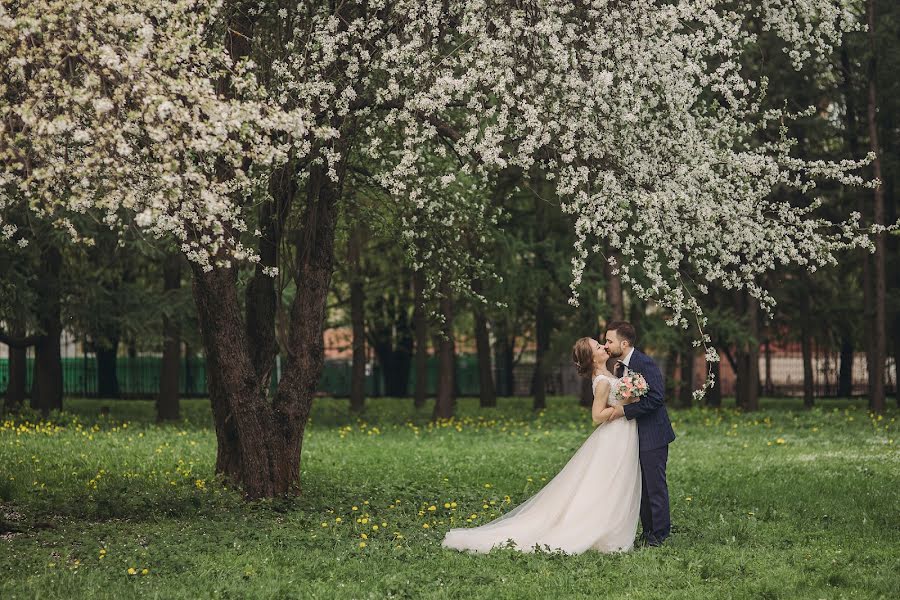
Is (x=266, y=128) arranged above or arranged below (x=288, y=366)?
above

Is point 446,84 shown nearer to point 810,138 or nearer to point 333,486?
point 333,486

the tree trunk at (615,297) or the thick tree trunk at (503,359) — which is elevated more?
the tree trunk at (615,297)

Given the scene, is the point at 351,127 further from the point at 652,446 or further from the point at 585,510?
the point at 585,510

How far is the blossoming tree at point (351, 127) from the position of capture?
26.8 feet

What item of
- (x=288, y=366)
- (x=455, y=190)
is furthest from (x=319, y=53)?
(x=455, y=190)

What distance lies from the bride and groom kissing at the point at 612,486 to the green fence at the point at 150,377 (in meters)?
29.9

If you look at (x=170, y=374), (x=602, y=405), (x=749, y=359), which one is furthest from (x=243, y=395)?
(x=749, y=359)

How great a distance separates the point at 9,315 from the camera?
21.2 meters

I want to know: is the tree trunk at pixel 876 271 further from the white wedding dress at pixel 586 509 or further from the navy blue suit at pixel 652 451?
the white wedding dress at pixel 586 509

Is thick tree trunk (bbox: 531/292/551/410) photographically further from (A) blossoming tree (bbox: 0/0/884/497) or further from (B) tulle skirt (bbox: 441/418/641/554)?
(B) tulle skirt (bbox: 441/418/641/554)

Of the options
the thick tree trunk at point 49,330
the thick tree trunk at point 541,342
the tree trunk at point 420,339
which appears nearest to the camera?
the thick tree trunk at point 49,330

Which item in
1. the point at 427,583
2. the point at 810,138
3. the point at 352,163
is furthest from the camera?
the point at 810,138

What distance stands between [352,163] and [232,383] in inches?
125

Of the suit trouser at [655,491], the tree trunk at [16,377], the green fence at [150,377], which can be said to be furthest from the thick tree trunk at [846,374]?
the suit trouser at [655,491]
